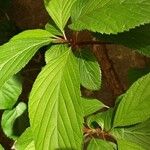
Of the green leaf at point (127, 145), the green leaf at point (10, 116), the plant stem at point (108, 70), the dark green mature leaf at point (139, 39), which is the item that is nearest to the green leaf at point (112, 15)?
the dark green mature leaf at point (139, 39)

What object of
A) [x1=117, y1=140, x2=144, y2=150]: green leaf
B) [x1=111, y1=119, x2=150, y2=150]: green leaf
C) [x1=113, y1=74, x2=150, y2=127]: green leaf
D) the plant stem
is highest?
[x1=113, y1=74, x2=150, y2=127]: green leaf

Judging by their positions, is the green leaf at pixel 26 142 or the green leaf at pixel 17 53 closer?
the green leaf at pixel 17 53

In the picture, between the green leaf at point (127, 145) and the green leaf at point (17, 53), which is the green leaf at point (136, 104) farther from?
the green leaf at point (17, 53)

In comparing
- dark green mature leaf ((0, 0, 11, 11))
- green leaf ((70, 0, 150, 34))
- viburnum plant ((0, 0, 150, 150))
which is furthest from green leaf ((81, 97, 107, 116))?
dark green mature leaf ((0, 0, 11, 11))

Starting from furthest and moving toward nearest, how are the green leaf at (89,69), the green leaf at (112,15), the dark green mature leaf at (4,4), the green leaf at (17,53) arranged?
1. the dark green mature leaf at (4,4)
2. the green leaf at (89,69)
3. the green leaf at (17,53)
4. the green leaf at (112,15)

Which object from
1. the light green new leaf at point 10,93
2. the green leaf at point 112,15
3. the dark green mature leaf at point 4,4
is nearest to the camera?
the green leaf at point 112,15

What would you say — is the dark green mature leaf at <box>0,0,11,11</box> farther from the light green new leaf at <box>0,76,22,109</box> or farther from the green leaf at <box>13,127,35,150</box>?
the green leaf at <box>13,127,35,150</box>

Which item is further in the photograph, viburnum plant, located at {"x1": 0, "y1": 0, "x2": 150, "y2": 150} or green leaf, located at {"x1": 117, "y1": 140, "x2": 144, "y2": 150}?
green leaf, located at {"x1": 117, "y1": 140, "x2": 144, "y2": 150}
